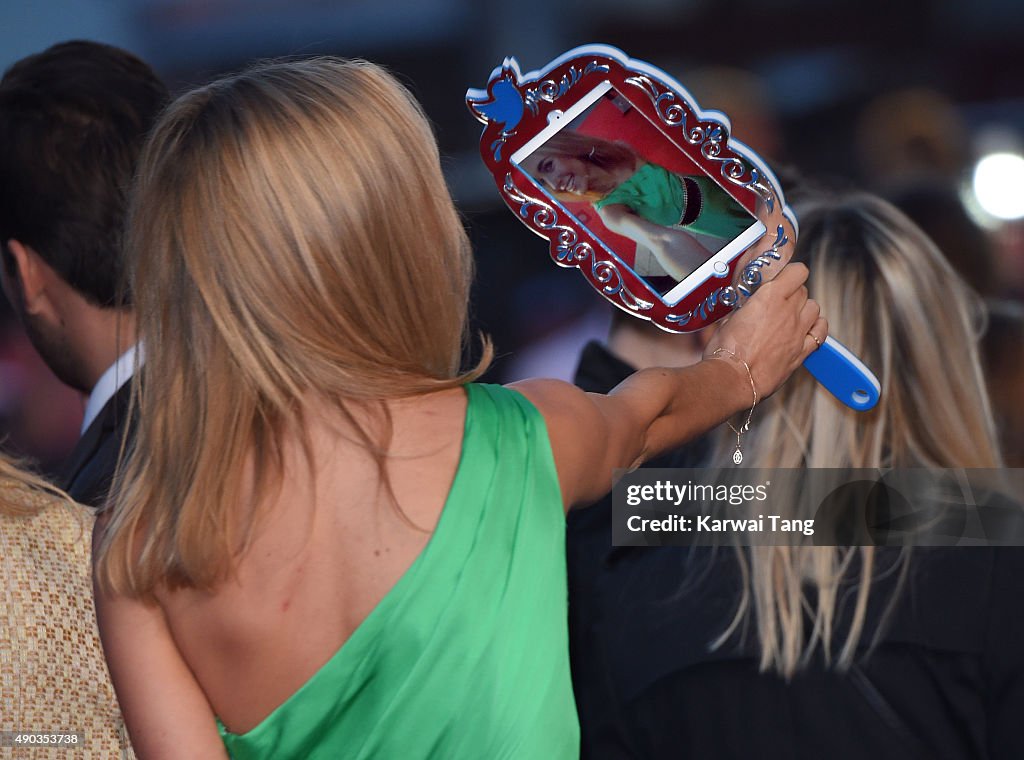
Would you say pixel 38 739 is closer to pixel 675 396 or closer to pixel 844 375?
pixel 675 396

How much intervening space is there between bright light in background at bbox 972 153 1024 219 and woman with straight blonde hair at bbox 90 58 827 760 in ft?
9.38

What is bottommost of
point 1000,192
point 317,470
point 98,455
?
point 98,455

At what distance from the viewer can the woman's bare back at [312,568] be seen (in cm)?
109

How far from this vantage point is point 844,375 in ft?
4.80

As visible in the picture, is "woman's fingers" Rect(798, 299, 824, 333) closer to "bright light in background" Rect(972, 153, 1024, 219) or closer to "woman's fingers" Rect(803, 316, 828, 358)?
"woman's fingers" Rect(803, 316, 828, 358)

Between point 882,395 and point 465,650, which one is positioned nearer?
point 465,650

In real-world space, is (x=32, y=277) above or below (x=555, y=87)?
below

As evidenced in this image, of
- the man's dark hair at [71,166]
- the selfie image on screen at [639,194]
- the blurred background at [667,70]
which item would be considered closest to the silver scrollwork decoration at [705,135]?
the selfie image on screen at [639,194]

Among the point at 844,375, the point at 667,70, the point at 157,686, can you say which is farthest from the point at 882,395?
the point at 667,70

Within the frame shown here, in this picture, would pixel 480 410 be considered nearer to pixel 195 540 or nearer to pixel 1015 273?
pixel 195 540

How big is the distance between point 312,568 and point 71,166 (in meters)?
0.85

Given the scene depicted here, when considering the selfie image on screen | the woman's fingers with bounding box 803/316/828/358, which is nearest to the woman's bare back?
the selfie image on screen

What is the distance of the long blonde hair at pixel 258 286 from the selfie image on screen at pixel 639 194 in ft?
0.93

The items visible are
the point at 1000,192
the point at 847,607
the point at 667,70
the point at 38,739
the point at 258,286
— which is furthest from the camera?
the point at 667,70
